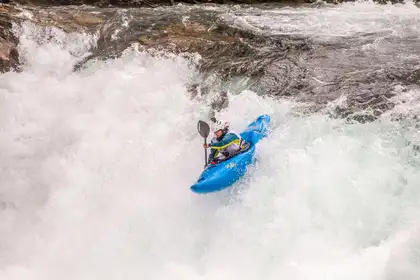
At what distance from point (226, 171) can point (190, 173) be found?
908 mm

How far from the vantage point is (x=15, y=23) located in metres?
9.94

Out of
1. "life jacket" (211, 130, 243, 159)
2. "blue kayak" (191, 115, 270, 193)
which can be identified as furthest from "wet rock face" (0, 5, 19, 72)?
"blue kayak" (191, 115, 270, 193)

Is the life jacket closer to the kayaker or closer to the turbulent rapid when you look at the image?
the kayaker

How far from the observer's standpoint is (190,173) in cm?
663

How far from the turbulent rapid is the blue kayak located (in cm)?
20

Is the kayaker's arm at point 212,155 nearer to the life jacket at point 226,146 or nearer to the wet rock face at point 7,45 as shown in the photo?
the life jacket at point 226,146

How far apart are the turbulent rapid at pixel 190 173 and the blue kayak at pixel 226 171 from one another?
199mm

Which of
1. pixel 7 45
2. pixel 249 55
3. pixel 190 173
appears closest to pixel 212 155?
pixel 190 173

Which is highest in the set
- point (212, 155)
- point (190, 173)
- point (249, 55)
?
point (249, 55)

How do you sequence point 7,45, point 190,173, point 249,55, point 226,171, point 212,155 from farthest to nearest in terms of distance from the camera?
point 7,45 < point 249,55 < point 190,173 < point 212,155 < point 226,171

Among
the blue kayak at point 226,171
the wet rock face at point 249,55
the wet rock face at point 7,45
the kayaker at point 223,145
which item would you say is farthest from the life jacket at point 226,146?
the wet rock face at point 7,45

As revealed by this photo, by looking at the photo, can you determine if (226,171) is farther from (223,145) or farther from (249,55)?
(249,55)

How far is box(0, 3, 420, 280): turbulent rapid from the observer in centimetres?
521

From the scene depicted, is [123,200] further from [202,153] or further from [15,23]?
[15,23]
